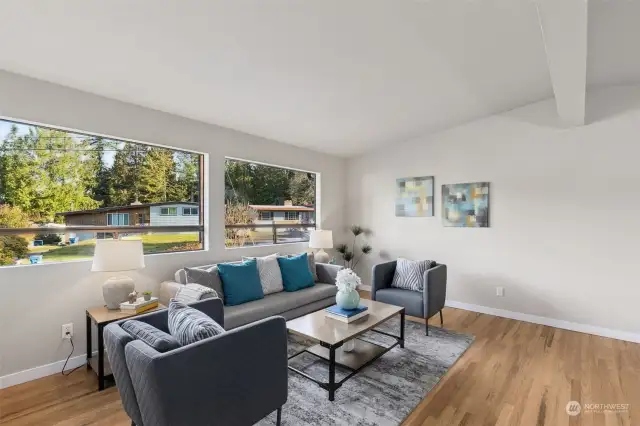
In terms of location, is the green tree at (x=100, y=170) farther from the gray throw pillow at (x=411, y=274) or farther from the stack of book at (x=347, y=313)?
the gray throw pillow at (x=411, y=274)

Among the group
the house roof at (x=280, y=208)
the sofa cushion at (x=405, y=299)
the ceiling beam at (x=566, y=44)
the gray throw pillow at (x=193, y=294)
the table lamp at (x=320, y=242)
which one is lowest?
the sofa cushion at (x=405, y=299)

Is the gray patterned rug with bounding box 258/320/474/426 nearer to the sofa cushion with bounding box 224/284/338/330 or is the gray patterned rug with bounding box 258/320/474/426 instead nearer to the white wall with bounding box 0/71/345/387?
the sofa cushion with bounding box 224/284/338/330

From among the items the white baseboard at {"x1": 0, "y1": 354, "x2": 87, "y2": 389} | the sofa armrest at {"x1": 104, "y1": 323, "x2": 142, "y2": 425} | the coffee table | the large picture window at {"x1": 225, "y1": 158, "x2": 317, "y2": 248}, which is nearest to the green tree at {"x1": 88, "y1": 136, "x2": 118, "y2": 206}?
the large picture window at {"x1": 225, "y1": 158, "x2": 317, "y2": 248}

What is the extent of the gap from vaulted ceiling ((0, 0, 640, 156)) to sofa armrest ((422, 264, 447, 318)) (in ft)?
6.39

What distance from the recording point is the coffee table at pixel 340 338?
234 centimetres

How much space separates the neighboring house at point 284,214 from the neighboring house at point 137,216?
3.01ft

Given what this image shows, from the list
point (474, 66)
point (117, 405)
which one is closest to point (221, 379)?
point (117, 405)

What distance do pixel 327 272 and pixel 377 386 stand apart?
6.20ft

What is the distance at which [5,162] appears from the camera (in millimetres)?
2520

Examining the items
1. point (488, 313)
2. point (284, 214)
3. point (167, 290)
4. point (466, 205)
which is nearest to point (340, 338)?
point (167, 290)

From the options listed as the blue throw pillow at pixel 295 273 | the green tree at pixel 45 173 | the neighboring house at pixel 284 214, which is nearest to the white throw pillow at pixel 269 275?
the blue throw pillow at pixel 295 273

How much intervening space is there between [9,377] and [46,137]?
191cm

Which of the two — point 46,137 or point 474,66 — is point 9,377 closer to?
point 46,137

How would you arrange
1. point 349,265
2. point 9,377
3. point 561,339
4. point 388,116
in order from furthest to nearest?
1. point 349,265
2. point 388,116
3. point 561,339
4. point 9,377
